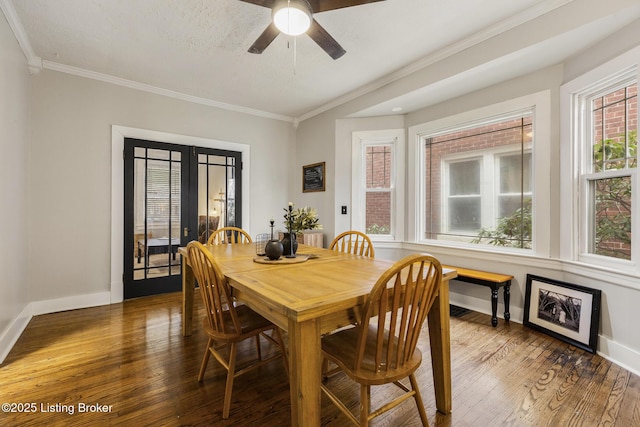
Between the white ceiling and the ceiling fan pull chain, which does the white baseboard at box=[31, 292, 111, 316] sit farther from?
the ceiling fan pull chain

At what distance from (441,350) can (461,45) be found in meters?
2.64

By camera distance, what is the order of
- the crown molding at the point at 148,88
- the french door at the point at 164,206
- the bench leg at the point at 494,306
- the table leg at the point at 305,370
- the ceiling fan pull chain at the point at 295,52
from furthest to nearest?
the french door at the point at 164,206 → the crown molding at the point at 148,88 → the bench leg at the point at 494,306 → the ceiling fan pull chain at the point at 295,52 → the table leg at the point at 305,370

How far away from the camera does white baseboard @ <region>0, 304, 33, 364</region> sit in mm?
2233

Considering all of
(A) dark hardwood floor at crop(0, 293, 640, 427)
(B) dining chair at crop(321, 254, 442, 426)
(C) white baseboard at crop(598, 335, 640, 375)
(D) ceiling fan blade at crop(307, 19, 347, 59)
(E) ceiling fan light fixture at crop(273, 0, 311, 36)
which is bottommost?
(A) dark hardwood floor at crop(0, 293, 640, 427)

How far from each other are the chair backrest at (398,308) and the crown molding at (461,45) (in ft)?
7.50

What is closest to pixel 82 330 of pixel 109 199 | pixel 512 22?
pixel 109 199

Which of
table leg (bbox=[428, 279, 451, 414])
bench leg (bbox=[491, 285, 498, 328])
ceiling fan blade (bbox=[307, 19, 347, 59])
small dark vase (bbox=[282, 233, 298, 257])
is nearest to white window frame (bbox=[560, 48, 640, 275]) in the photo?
bench leg (bbox=[491, 285, 498, 328])

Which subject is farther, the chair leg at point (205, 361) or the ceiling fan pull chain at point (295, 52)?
the ceiling fan pull chain at point (295, 52)

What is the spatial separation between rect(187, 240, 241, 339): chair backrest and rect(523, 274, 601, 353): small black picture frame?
8.85 feet

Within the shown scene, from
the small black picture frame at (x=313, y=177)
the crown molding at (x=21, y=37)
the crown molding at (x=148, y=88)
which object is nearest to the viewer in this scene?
the crown molding at (x=21, y=37)

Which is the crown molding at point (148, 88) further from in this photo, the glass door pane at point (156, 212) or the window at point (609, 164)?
the window at point (609, 164)

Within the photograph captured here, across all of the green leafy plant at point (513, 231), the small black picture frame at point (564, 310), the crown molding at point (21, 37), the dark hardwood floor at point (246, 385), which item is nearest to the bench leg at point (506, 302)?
the small black picture frame at point (564, 310)

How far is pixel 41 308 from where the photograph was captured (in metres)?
3.12

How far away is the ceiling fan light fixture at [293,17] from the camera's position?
71.6 inches
